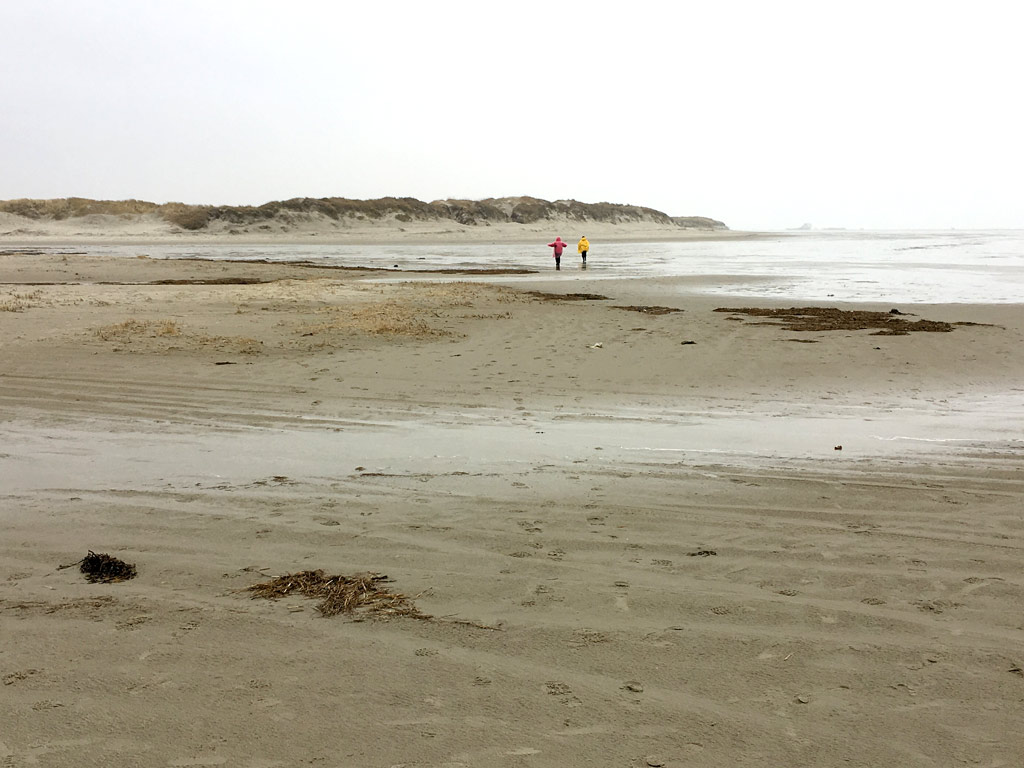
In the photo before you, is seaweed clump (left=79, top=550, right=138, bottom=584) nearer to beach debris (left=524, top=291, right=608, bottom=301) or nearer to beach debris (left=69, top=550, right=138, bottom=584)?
beach debris (left=69, top=550, right=138, bottom=584)

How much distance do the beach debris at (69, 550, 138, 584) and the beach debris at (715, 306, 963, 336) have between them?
11.4m

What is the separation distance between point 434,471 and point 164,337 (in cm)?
739

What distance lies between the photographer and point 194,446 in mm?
6312

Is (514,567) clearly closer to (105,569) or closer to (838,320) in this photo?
(105,569)

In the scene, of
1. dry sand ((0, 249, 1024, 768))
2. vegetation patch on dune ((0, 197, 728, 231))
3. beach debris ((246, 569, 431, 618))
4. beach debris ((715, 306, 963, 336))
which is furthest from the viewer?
vegetation patch on dune ((0, 197, 728, 231))

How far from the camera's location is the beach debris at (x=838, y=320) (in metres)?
13.0

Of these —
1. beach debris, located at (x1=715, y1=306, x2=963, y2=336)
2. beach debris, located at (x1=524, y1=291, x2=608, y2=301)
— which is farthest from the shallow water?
beach debris, located at (x1=524, y1=291, x2=608, y2=301)

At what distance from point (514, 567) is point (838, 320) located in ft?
38.8

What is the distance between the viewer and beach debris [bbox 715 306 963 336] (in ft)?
42.7

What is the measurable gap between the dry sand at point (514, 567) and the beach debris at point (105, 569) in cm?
8

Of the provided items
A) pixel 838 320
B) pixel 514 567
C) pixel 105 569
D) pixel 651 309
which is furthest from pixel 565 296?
pixel 105 569

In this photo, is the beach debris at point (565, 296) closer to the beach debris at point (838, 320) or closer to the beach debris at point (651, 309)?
the beach debris at point (651, 309)

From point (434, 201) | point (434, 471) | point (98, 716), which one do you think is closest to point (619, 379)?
point (434, 471)

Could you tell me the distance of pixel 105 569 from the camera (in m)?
3.78
